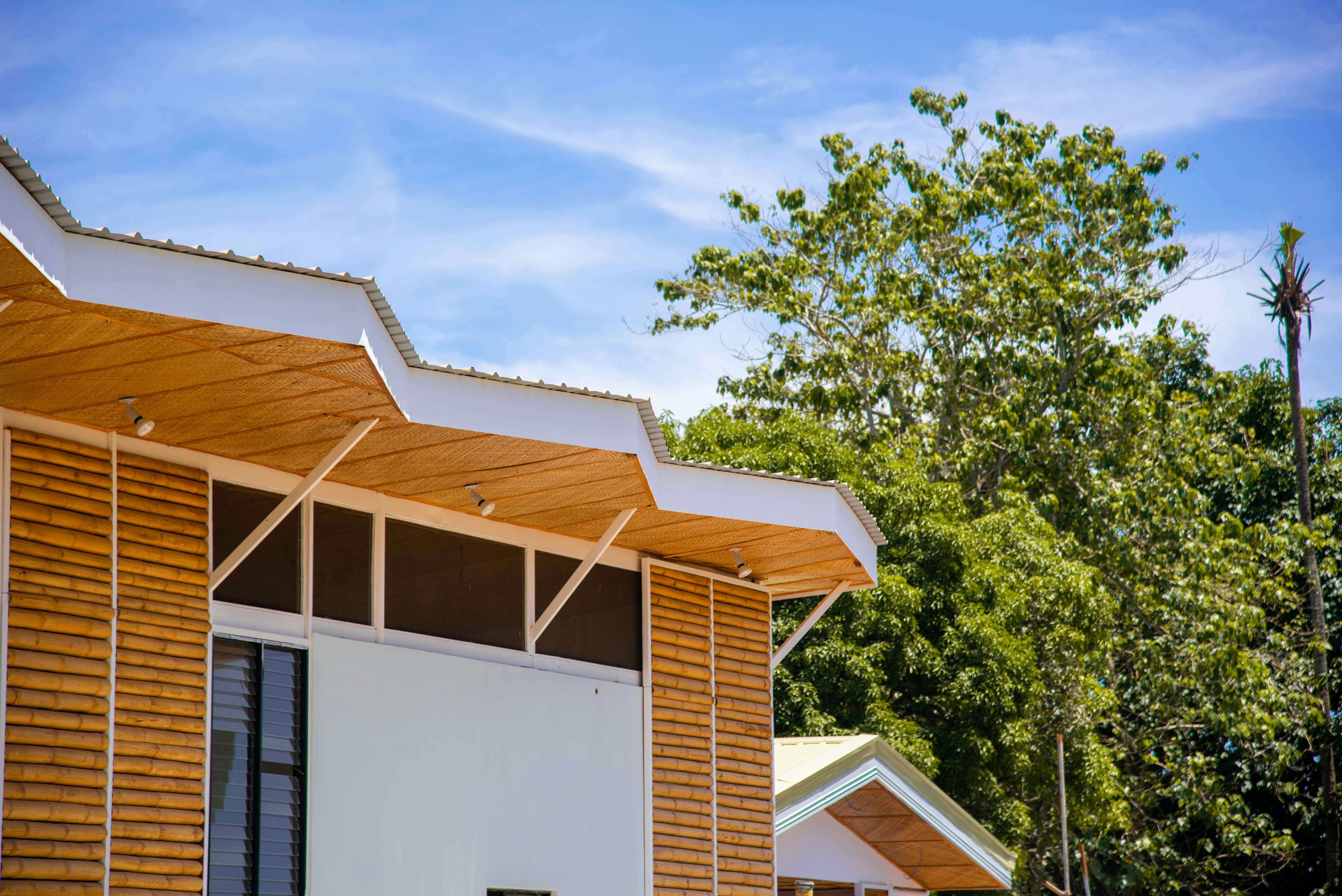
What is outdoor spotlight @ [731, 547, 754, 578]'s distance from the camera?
11.2 m

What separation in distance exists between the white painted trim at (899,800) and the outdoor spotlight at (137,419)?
639 cm

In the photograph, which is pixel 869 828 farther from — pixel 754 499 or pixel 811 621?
pixel 754 499

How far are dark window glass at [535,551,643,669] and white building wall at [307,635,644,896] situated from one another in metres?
0.23

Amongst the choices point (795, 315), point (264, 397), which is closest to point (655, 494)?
point (264, 397)

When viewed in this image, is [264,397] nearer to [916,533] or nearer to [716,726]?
[716,726]

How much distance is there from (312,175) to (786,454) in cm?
955

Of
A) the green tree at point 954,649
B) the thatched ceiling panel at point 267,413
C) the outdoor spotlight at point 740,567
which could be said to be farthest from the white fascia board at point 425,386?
the green tree at point 954,649

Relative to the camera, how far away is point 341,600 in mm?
8859

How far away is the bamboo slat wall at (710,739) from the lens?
425 inches

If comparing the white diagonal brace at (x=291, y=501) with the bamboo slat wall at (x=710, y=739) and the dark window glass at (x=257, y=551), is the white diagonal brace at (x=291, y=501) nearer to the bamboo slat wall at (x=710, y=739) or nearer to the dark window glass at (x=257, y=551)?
the dark window glass at (x=257, y=551)

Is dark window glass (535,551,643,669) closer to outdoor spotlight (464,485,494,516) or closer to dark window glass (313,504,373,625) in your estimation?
outdoor spotlight (464,485,494,516)

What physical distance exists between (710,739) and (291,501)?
441 centimetres

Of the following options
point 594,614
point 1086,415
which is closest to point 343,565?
point 594,614

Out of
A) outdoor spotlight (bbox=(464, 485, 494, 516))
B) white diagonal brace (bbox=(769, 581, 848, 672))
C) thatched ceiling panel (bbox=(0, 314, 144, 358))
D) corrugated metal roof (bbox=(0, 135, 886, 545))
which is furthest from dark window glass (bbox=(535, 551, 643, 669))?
thatched ceiling panel (bbox=(0, 314, 144, 358))
